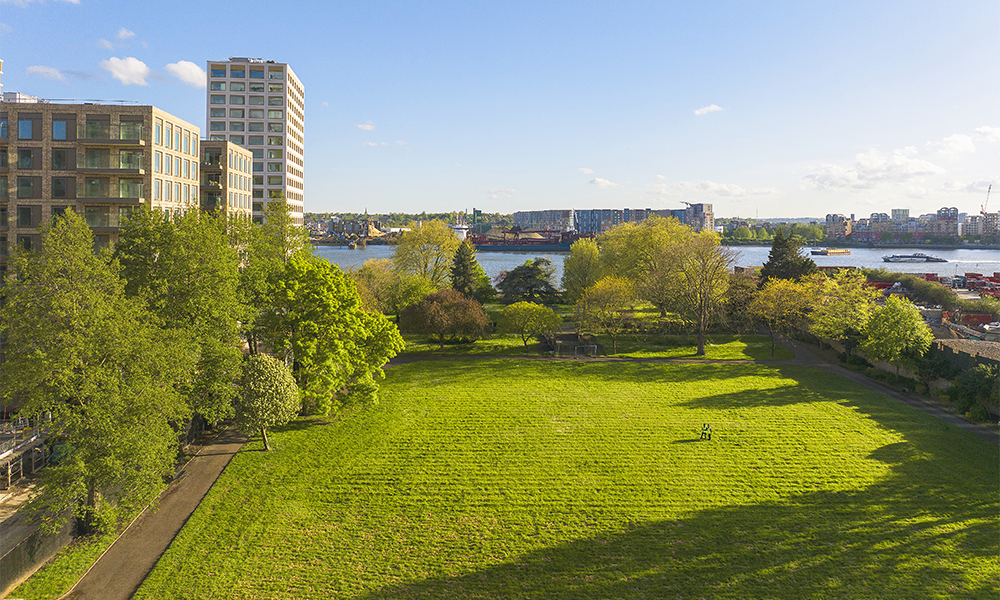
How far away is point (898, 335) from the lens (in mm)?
42031

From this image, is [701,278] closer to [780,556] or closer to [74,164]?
[780,556]

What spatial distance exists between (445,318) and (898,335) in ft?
117

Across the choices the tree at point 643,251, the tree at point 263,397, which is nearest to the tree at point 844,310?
the tree at point 643,251

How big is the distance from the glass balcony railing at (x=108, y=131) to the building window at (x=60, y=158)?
1607 millimetres

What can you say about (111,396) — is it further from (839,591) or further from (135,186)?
(135,186)

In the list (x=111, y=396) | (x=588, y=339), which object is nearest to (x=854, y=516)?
(x=111, y=396)

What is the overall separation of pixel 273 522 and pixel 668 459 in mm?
18328

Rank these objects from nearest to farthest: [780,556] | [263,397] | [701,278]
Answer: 1. [780,556]
2. [263,397]
3. [701,278]

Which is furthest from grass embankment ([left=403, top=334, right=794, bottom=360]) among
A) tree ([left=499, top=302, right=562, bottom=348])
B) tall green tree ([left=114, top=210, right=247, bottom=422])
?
tall green tree ([left=114, top=210, right=247, bottom=422])

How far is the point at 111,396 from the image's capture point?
20.5m

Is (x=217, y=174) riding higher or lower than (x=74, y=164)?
higher

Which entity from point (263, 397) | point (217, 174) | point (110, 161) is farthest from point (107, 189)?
point (263, 397)

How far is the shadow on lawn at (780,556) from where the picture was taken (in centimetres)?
1778

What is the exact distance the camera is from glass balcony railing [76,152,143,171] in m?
43.0
